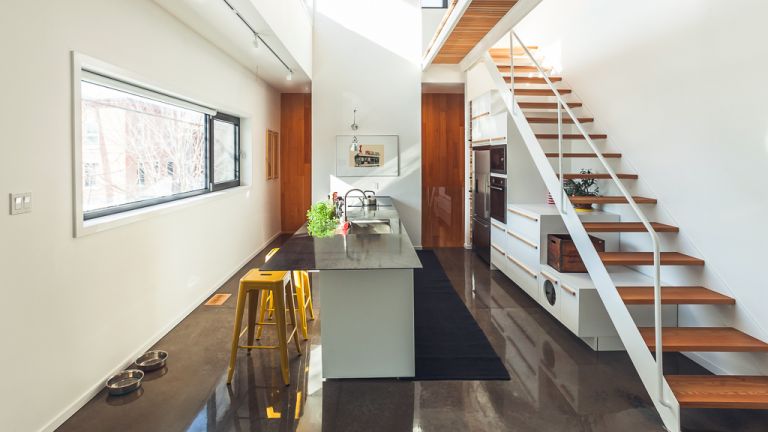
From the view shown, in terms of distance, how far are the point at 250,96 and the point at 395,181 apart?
2.41m

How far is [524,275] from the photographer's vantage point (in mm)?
5328

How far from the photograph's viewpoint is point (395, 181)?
7.78 m

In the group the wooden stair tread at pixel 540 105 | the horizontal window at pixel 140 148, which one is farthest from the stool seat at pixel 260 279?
the wooden stair tread at pixel 540 105

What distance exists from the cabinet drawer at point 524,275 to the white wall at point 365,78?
2.53 m

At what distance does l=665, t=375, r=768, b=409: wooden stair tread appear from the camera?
2658mm

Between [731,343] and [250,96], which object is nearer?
[731,343]

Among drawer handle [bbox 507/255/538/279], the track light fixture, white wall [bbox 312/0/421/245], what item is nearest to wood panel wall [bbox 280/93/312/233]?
white wall [bbox 312/0/421/245]

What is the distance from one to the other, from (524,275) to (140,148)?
380 cm

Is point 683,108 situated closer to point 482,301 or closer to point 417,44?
point 482,301

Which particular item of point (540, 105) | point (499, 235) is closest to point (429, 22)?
point (540, 105)

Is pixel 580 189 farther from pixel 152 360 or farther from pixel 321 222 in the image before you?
pixel 152 360

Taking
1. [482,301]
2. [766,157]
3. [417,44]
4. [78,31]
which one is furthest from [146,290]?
[417,44]

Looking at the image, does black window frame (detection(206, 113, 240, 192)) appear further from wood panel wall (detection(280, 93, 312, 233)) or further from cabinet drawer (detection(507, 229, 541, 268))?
cabinet drawer (detection(507, 229, 541, 268))

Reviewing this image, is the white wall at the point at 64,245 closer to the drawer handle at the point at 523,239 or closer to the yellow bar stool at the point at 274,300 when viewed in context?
the yellow bar stool at the point at 274,300
